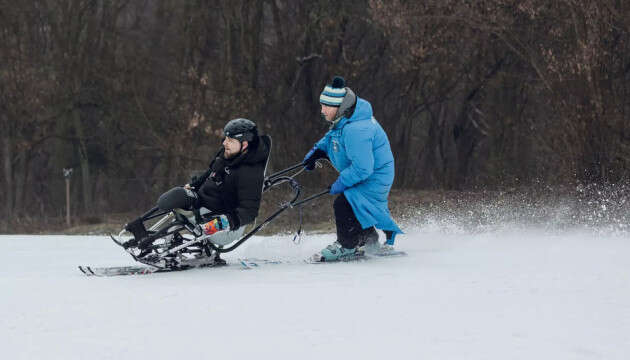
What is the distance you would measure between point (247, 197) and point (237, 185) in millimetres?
166

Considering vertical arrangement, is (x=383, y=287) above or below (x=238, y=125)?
below

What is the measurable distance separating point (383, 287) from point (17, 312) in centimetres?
267

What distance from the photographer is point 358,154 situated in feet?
28.8

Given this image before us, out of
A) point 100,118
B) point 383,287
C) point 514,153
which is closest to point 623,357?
point 383,287

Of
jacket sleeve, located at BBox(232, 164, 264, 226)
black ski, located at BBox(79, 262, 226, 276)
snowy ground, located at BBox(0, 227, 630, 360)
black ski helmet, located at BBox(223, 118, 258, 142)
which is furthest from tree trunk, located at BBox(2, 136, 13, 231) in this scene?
jacket sleeve, located at BBox(232, 164, 264, 226)

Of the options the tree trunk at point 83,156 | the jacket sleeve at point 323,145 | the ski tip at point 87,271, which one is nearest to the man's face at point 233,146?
the jacket sleeve at point 323,145

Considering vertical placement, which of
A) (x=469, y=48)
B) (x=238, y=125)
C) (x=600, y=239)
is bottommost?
(x=600, y=239)

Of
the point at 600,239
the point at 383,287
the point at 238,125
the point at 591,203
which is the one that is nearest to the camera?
the point at 383,287

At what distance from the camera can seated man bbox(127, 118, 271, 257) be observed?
8.24m

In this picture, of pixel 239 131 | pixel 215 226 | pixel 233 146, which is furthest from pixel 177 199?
pixel 239 131

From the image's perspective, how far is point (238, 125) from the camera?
8.41 meters

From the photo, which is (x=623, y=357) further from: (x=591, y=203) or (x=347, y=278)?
(x=591, y=203)

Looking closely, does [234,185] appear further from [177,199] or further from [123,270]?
[123,270]

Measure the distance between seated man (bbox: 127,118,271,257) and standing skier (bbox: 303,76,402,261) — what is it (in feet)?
2.51
